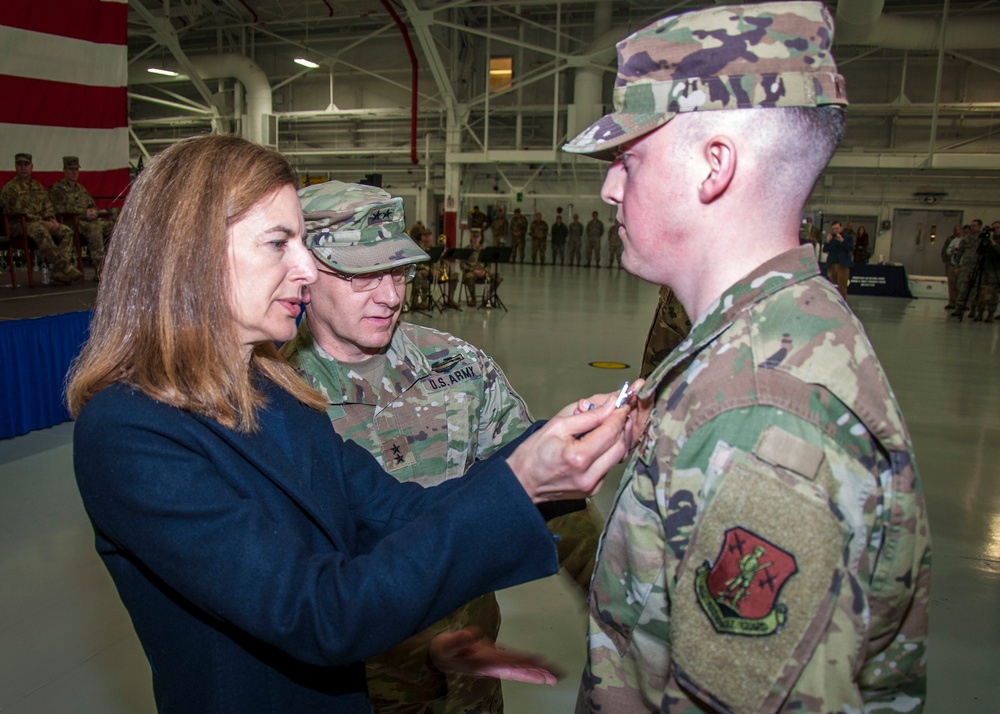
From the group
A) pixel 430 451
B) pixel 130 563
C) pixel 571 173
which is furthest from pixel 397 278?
pixel 571 173

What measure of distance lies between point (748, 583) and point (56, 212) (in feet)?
31.7

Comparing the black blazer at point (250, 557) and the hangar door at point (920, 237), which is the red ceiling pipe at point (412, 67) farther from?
the black blazer at point (250, 557)

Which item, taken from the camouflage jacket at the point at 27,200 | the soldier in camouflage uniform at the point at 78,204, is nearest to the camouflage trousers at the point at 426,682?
the camouflage jacket at the point at 27,200

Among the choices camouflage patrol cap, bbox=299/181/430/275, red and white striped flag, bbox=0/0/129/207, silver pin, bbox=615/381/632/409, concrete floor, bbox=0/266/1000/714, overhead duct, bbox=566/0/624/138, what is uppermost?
overhead duct, bbox=566/0/624/138

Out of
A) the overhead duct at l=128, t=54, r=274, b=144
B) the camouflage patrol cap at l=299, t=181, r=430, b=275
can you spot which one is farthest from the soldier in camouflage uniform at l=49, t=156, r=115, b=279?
the overhead duct at l=128, t=54, r=274, b=144

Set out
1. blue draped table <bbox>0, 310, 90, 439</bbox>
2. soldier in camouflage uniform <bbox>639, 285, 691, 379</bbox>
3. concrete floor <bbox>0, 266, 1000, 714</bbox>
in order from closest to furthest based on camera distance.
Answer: concrete floor <bbox>0, 266, 1000, 714</bbox> < soldier in camouflage uniform <bbox>639, 285, 691, 379</bbox> < blue draped table <bbox>0, 310, 90, 439</bbox>

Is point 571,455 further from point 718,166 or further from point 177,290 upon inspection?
point 177,290

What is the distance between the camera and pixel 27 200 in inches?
309

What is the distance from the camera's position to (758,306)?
2.86ft

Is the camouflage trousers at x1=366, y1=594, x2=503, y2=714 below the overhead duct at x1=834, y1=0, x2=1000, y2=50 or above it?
below

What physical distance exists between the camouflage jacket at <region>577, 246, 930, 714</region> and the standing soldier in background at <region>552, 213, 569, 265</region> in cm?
2104

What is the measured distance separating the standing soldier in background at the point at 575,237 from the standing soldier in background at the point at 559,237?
0.19m

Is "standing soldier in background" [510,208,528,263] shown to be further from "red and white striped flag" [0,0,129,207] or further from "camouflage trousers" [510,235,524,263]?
"red and white striped flag" [0,0,129,207]

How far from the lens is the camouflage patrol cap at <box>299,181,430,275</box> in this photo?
184 centimetres
